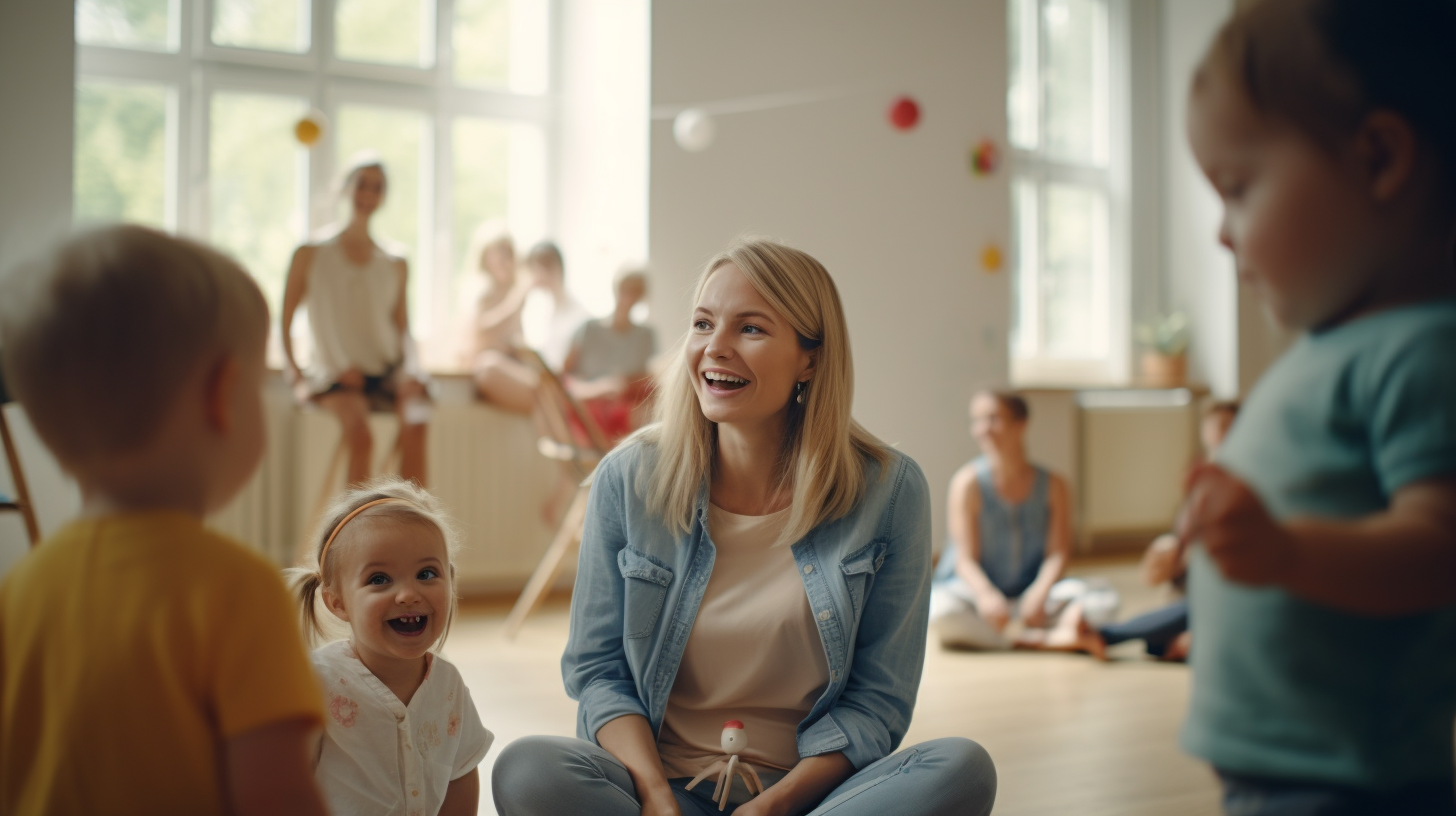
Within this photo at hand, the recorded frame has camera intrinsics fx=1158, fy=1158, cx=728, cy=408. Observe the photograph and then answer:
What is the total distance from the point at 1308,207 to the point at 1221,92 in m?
0.07

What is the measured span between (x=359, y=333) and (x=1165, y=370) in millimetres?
4624

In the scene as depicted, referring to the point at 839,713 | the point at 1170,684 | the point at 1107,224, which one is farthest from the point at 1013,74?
the point at 839,713

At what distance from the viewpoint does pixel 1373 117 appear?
52 centimetres

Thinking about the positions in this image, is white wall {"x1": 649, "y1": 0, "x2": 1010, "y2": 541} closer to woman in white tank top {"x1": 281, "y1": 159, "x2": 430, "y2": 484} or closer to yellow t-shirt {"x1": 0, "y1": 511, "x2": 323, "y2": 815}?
woman in white tank top {"x1": 281, "y1": 159, "x2": 430, "y2": 484}

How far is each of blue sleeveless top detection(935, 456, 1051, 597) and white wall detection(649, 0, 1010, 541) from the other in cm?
157

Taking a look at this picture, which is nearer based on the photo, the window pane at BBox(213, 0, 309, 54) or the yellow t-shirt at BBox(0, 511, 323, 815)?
the yellow t-shirt at BBox(0, 511, 323, 815)

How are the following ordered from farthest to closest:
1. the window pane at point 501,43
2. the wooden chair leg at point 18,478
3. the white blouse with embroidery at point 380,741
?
the window pane at point 501,43
the wooden chair leg at point 18,478
the white blouse with embroidery at point 380,741

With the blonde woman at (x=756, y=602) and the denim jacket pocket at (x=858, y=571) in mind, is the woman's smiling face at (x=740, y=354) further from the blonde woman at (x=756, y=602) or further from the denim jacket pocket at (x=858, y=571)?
the denim jacket pocket at (x=858, y=571)

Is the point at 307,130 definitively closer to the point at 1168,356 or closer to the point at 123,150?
the point at 123,150

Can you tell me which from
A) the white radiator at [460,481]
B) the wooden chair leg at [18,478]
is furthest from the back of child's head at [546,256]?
the wooden chair leg at [18,478]

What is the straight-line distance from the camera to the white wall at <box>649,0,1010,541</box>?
4.98 meters

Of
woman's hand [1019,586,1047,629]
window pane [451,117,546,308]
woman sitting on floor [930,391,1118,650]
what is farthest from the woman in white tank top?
woman's hand [1019,586,1047,629]

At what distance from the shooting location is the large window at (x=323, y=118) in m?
4.47

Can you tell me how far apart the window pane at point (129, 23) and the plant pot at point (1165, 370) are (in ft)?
17.2
